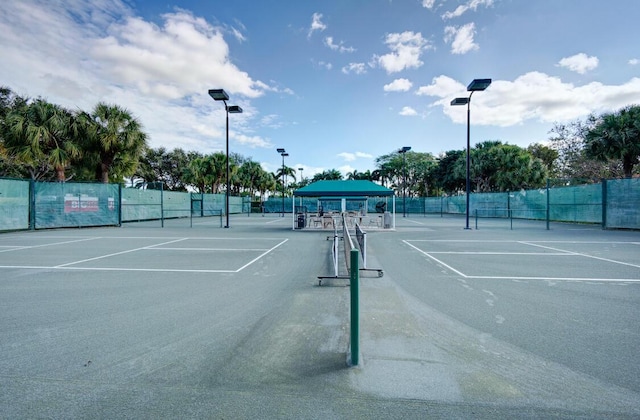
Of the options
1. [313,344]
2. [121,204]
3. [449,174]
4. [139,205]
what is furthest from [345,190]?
[449,174]

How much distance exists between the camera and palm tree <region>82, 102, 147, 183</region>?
848 inches

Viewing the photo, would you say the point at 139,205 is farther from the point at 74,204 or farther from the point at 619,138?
the point at 619,138

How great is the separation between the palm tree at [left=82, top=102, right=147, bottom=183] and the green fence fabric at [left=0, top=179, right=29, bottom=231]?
5241mm

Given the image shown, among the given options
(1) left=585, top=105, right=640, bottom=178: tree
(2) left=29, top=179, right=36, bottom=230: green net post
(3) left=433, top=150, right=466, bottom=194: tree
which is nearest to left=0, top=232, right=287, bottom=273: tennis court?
(2) left=29, top=179, right=36, bottom=230: green net post

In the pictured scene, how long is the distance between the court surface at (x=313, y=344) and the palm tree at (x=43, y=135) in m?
17.3

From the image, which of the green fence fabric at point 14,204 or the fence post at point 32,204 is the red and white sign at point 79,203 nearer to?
the fence post at point 32,204

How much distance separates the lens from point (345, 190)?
19.4 meters

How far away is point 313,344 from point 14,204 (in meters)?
21.4

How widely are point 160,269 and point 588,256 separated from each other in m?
12.7

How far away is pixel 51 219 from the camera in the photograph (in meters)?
18.7

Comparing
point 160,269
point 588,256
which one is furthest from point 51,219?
point 588,256

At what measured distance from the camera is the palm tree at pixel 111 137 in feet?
70.6

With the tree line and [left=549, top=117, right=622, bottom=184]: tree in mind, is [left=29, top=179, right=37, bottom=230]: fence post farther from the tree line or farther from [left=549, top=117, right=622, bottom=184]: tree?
[left=549, top=117, right=622, bottom=184]: tree

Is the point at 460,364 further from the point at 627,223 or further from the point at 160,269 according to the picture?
the point at 627,223
